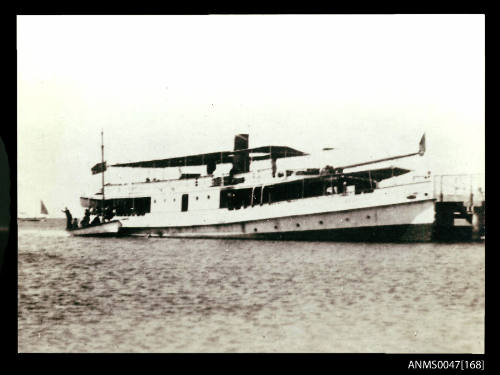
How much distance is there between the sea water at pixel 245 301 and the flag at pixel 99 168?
570mm

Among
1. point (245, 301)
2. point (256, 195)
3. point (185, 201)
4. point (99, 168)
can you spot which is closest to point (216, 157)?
point (99, 168)

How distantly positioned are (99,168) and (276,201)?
7.26 feet

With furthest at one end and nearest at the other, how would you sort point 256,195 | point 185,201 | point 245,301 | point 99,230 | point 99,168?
1. point 185,201
2. point 256,195
3. point 99,230
4. point 99,168
5. point 245,301

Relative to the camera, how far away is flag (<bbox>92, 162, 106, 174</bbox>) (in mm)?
5695

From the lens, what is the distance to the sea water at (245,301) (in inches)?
191

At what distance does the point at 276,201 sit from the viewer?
23.6 ft

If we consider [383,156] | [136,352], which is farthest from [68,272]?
[383,156]

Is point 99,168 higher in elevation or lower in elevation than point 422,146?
lower

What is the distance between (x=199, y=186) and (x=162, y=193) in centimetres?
42

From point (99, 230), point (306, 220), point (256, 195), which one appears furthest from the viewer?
point (306, 220)

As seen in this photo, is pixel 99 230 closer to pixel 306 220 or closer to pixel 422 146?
pixel 306 220

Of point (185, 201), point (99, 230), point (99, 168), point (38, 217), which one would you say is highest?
point (99, 168)

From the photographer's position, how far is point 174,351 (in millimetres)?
4777
